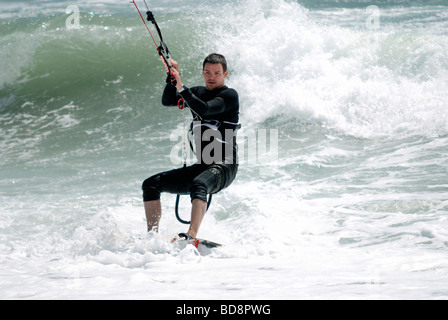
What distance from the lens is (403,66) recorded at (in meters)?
11.2

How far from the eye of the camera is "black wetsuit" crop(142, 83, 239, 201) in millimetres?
4500

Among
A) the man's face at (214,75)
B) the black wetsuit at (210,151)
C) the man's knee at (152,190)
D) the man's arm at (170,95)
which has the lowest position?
the man's knee at (152,190)

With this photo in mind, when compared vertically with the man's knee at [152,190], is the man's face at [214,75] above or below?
above

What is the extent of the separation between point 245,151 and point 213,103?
440cm

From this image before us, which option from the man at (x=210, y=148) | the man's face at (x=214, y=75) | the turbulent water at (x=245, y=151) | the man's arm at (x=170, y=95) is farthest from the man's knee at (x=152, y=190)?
the man's face at (x=214, y=75)

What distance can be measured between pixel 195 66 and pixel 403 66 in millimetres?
4477

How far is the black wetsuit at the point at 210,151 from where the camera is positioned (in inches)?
177

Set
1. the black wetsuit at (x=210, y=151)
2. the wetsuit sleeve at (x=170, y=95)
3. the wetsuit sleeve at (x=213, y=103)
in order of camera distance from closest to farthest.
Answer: the wetsuit sleeve at (x=213, y=103) → the black wetsuit at (x=210, y=151) → the wetsuit sleeve at (x=170, y=95)

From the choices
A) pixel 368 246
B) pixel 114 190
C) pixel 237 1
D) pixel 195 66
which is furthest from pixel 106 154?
pixel 237 1

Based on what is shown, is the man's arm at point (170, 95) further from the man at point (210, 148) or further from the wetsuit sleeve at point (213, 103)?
the wetsuit sleeve at point (213, 103)

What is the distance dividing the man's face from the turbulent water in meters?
1.32

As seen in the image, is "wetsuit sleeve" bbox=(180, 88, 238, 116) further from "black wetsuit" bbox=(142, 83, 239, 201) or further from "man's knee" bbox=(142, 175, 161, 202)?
"man's knee" bbox=(142, 175, 161, 202)

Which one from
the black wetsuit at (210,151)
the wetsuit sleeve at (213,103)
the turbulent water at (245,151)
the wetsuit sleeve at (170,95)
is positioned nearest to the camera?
the turbulent water at (245,151)
